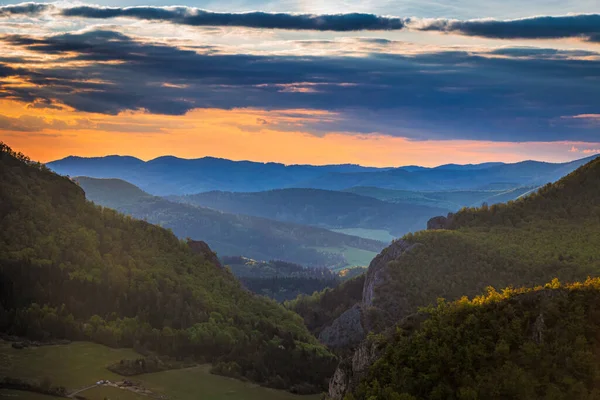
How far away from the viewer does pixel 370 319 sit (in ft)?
371

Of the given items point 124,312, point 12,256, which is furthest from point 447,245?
point 12,256

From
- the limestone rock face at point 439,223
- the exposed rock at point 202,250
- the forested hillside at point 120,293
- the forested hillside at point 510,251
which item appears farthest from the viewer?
the limestone rock face at point 439,223

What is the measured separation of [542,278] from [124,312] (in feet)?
183

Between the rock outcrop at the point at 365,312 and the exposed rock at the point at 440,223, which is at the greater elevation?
the exposed rock at the point at 440,223

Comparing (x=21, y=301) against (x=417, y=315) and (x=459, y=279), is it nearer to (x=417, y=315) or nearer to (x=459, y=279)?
(x=417, y=315)

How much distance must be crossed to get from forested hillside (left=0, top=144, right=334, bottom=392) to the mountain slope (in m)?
15.3

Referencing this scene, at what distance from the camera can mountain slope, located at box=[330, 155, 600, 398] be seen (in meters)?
106

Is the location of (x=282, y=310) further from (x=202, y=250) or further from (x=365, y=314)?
(x=202, y=250)

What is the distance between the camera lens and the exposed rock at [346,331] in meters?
118

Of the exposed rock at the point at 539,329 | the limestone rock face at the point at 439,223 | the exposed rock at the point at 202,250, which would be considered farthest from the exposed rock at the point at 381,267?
the exposed rock at the point at 539,329

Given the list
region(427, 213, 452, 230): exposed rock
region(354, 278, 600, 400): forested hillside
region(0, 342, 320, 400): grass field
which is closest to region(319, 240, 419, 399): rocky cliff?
region(427, 213, 452, 230): exposed rock

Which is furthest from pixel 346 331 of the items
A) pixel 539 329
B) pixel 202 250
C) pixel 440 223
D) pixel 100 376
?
pixel 539 329

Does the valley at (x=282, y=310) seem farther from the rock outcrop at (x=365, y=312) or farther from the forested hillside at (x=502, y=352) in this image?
the rock outcrop at (x=365, y=312)

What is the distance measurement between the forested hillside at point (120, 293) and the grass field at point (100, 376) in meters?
2.66
